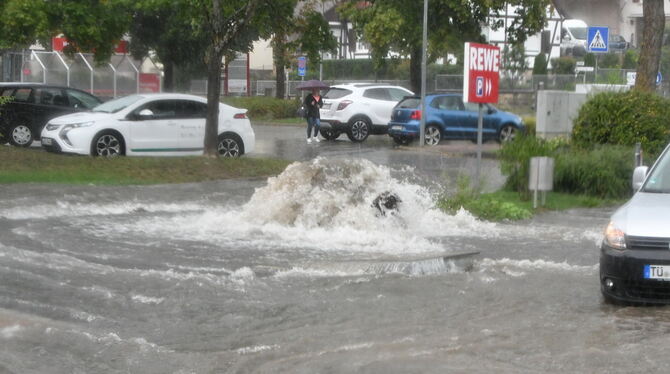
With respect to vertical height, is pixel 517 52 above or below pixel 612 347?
above

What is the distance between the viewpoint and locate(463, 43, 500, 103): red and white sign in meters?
17.6

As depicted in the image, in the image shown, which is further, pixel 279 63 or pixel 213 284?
pixel 279 63

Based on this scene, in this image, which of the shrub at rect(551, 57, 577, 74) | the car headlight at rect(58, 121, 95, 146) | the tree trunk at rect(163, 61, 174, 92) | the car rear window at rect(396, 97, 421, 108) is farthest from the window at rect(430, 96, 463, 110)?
the shrub at rect(551, 57, 577, 74)

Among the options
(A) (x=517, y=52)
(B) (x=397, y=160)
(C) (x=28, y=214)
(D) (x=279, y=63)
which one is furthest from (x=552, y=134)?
(A) (x=517, y=52)

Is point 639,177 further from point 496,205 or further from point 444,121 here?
point 444,121

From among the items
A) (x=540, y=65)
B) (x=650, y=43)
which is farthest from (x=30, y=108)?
(x=540, y=65)

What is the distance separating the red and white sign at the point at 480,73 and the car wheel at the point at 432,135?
40.9 feet

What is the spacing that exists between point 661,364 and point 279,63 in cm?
3902

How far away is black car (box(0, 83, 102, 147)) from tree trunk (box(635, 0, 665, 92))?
1252 cm

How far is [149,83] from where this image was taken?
149ft

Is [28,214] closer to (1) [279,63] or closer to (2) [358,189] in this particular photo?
(2) [358,189]

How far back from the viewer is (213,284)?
10695 mm

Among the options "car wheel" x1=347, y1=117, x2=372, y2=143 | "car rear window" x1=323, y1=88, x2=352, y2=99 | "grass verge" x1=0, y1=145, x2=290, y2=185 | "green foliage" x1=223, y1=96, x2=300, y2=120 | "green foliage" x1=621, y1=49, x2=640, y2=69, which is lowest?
"grass verge" x1=0, y1=145, x2=290, y2=185

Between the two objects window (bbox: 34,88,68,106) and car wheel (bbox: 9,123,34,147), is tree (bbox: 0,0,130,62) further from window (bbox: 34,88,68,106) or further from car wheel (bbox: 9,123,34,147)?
car wheel (bbox: 9,123,34,147)
